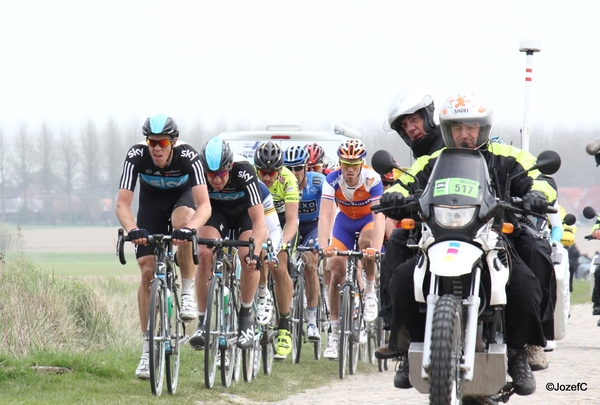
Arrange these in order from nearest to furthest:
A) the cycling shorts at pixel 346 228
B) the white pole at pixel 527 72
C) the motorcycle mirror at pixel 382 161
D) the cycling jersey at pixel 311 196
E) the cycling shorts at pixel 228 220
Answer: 1. the motorcycle mirror at pixel 382 161
2. the cycling shorts at pixel 228 220
3. the cycling shorts at pixel 346 228
4. the cycling jersey at pixel 311 196
5. the white pole at pixel 527 72

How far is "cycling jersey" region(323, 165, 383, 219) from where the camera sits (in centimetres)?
1198

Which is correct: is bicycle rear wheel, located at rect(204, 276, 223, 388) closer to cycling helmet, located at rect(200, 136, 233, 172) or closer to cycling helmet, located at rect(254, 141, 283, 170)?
cycling helmet, located at rect(200, 136, 233, 172)

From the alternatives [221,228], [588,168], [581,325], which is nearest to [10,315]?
[221,228]

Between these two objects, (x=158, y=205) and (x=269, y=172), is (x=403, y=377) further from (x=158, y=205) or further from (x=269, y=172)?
(x=269, y=172)

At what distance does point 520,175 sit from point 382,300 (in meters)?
1.21

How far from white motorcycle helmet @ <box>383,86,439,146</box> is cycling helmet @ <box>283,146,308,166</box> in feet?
16.0

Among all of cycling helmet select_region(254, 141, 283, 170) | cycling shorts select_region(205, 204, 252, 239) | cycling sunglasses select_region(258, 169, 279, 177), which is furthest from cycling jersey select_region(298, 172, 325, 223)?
cycling shorts select_region(205, 204, 252, 239)

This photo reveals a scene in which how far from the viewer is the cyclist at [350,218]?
1160cm

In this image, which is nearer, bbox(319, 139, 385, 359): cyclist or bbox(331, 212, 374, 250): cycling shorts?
bbox(319, 139, 385, 359): cyclist

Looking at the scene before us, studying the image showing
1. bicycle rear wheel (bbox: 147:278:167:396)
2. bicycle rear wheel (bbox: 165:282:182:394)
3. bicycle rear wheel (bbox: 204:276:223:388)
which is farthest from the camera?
bicycle rear wheel (bbox: 204:276:223:388)

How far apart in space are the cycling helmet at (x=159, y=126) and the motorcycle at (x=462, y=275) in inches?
126

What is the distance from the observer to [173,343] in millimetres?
8984

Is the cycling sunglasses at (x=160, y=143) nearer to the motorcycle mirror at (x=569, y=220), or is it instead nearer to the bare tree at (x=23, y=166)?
the motorcycle mirror at (x=569, y=220)

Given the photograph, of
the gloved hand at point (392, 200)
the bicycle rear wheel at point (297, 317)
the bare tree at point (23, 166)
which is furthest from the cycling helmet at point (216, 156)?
the bare tree at point (23, 166)
